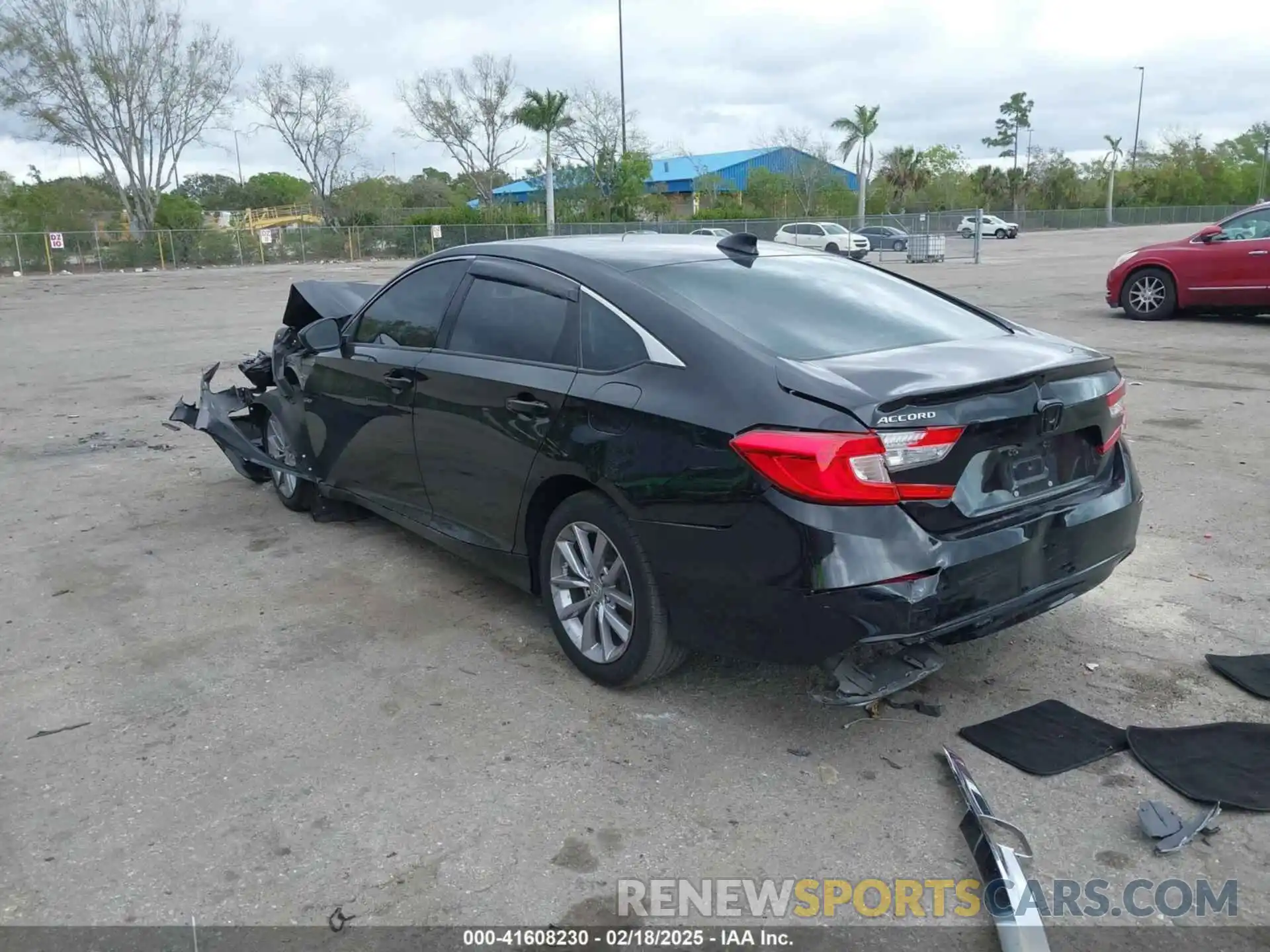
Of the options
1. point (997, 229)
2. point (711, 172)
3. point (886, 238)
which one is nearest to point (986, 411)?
point (886, 238)

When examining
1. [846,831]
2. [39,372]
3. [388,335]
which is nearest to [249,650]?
[388,335]

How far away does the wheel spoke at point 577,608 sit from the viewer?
396 centimetres

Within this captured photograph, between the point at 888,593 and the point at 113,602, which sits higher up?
the point at 888,593

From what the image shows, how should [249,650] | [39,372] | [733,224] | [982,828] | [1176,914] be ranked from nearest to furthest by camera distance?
1. [1176,914]
2. [982,828]
3. [249,650]
4. [39,372]
5. [733,224]

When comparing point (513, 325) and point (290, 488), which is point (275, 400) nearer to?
point (290, 488)

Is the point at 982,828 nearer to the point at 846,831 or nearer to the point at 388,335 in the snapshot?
the point at 846,831

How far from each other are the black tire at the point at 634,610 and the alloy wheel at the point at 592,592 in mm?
22

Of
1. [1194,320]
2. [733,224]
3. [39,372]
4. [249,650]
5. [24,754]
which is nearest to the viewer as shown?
[24,754]

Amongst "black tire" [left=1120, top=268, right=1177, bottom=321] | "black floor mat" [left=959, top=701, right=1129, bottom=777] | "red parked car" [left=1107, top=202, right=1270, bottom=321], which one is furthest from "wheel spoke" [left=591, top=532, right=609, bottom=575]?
"black tire" [left=1120, top=268, right=1177, bottom=321]

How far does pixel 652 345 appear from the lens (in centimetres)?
373

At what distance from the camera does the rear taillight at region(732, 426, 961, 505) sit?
3.11 metres

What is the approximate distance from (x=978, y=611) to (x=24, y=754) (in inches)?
129

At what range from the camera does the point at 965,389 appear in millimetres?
3236

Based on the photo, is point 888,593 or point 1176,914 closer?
point 1176,914
